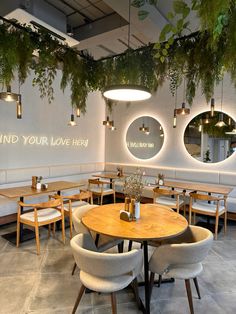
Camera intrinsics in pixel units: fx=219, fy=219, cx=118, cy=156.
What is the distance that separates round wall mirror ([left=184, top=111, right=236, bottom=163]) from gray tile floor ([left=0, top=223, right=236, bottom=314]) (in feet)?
8.79

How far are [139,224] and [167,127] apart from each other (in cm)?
431

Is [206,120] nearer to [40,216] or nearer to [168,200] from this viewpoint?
[168,200]

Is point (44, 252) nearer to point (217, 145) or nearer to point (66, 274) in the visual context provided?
point (66, 274)

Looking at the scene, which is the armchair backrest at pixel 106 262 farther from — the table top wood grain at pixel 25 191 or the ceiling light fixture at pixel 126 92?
the table top wood grain at pixel 25 191

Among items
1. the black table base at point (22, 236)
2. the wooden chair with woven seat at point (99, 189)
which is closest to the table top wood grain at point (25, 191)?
the black table base at point (22, 236)

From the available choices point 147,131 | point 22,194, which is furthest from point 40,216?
point 147,131

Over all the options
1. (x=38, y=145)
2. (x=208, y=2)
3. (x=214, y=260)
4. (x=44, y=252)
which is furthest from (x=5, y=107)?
(x=214, y=260)

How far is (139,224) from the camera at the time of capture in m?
2.32

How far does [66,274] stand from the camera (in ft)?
9.32

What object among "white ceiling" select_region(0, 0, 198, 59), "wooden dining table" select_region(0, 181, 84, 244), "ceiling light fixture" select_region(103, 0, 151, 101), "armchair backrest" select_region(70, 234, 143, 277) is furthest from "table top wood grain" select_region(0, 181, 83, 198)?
"white ceiling" select_region(0, 0, 198, 59)

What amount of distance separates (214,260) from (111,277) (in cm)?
212

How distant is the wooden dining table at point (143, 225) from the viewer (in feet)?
6.70

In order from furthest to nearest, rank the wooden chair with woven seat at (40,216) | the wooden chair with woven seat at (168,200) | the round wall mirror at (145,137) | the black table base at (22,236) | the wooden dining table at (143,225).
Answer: the round wall mirror at (145,137) < the wooden chair with woven seat at (168,200) < the black table base at (22,236) < the wooden chair with woven seat at (40,216) < the wooden dining table at (143,225)

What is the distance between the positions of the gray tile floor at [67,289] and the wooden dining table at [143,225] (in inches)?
15.1
